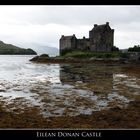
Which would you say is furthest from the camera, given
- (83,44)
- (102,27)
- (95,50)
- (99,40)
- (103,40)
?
(83,44)

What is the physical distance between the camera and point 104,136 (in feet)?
11.6

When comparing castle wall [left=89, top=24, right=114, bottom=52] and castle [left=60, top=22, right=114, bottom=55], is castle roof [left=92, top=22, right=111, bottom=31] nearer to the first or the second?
castle [left=60, top=22, right=114, bottom=55]

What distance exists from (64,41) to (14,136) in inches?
3626

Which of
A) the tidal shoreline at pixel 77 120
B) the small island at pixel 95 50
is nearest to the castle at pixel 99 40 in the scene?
the small island at pixel 95 50

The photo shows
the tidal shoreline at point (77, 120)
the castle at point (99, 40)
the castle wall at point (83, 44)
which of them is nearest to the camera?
the tidal shoreline at point (77, 120)

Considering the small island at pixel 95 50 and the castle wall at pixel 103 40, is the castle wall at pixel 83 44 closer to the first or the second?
the small island at pixel 95 50

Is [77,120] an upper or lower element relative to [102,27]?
lower

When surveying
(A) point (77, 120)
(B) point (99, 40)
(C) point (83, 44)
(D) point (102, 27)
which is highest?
(D) point (102, 27)

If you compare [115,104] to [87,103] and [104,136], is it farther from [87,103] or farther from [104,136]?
[104,136]

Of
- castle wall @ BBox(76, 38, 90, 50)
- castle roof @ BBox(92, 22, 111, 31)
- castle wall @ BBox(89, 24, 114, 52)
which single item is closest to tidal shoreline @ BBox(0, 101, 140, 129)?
castle wall @ BBox(89, 24, 114, 52)

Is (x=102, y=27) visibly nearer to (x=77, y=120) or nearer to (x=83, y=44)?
(x=83, y=44)

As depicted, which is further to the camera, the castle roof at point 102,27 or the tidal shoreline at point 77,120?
the castle roof at point 102,27

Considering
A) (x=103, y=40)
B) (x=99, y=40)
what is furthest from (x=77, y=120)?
(x=103, y=40)
